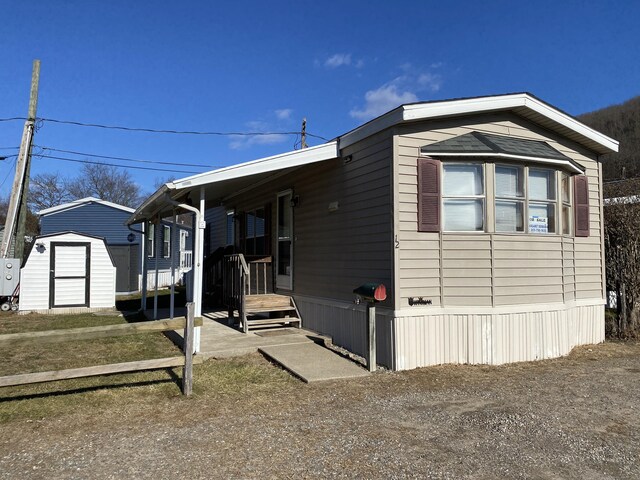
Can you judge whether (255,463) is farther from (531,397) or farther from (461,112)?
(461,112)

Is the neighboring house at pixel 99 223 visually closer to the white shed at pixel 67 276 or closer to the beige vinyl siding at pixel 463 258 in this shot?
the white shed at pixel 67 276

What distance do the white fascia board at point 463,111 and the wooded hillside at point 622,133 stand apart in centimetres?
164

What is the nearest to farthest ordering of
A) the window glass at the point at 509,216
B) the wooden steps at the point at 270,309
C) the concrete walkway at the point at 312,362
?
the concrete walkway at the point at 312,362 < the window glass at the point at 509,216 < the wooden steps at the point at 270,309

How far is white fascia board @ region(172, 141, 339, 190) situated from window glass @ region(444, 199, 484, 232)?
6.78 ft

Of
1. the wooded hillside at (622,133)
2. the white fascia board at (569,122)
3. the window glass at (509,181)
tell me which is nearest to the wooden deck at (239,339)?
the window glass at (509,181)

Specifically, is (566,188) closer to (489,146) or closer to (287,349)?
(489,146)

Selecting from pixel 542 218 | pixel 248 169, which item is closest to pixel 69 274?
pixel 248 169

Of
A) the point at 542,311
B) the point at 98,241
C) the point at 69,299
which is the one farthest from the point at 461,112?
the point at 69,299

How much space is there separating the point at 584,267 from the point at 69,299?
39.8 ft

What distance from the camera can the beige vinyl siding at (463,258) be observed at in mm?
6285

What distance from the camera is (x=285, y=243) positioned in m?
9.46

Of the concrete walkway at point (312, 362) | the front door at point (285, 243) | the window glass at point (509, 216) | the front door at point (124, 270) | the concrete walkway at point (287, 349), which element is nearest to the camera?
the concrete walkway at point (312, 362)

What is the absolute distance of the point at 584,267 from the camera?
7824 mm

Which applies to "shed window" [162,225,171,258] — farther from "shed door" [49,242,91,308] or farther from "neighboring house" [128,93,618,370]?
"neighboring house" [128,93,618,370]
